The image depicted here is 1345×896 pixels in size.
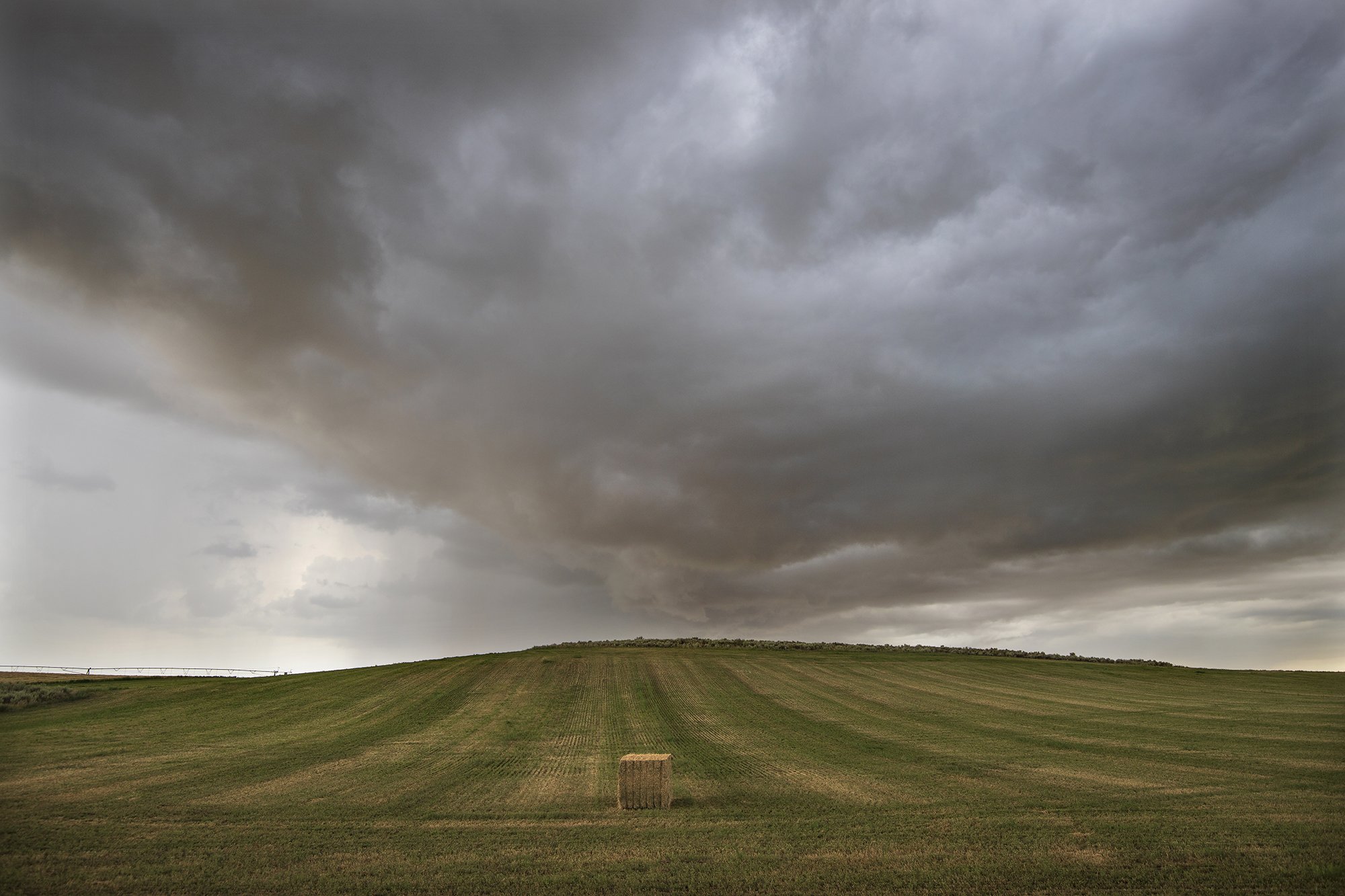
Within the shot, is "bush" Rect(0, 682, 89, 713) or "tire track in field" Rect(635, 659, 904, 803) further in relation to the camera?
"bush" Rect(0, 682, 89, 713)

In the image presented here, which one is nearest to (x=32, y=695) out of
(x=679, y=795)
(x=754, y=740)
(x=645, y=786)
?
(x=754, y=740)

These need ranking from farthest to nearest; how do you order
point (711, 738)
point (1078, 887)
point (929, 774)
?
1. point (711, 738)
2. point (929, 774)
3. point (1078, 887)

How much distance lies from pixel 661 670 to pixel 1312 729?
37.5 m

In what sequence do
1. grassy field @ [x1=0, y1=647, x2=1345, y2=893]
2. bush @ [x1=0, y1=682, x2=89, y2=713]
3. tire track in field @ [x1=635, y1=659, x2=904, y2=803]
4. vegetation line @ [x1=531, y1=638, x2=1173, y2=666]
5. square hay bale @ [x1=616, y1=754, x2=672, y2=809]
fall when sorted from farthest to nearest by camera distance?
1. vegetation line @ [x1=531, y1=638, x2=1173, y2=666]
2. bush @ [x1=0, y1=682, x2=89, y2=713]
3. tire track in field @ [x1=635, y1=659, x2=904, y2=803]
4. square hay bale @ [x1=616, y1=754, x2=672, y2=809]
5. grassy field @ [x1=0, y1=647, x2=1345, y2=893]

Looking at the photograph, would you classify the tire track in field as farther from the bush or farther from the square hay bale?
the bush

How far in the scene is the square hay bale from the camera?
17859 mm

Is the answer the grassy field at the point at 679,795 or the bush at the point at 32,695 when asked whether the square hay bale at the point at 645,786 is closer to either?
the grassy field at the point at 679,795

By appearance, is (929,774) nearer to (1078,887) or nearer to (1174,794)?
(1174,794)

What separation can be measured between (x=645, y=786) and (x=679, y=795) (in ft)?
6.89

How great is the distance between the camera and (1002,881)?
12.2 meters

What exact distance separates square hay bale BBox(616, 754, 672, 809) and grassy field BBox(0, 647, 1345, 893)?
1.29ft

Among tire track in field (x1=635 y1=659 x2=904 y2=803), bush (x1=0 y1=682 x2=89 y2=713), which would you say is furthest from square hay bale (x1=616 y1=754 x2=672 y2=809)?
bush (x1=0 y1=682 x2=89 y2=713)

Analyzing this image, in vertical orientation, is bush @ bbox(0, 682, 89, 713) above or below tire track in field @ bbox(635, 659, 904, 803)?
above

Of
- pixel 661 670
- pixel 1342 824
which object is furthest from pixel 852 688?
pixel 1342 824
